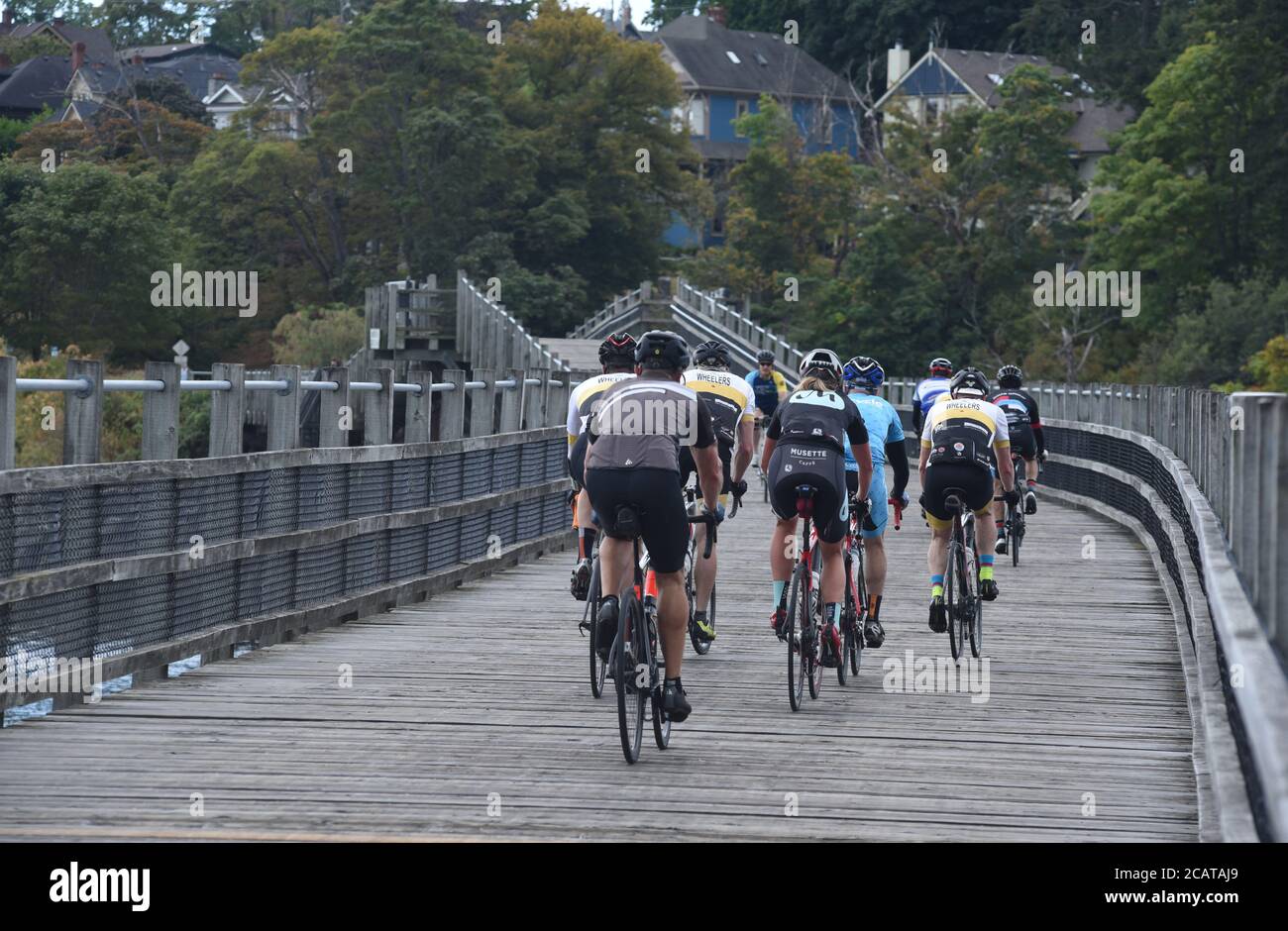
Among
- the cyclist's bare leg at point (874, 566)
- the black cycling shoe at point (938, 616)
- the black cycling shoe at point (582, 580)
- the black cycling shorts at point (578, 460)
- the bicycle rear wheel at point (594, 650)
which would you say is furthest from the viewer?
the cyclist's bare leg at point (874, 566)

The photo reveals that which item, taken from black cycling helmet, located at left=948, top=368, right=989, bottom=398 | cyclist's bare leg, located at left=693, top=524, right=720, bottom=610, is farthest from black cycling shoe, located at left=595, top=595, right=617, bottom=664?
black cycling helmet, located at left=948, top=368, right=989, bottom=398

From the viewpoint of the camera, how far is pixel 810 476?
1153 centimetres

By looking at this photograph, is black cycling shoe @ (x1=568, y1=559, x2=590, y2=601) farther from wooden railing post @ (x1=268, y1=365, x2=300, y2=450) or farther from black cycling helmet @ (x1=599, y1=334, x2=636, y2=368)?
wooden railing post @ (x1=268, y1=365, x2=300, y2=450)

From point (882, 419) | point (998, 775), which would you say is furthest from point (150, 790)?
point (882, 419)

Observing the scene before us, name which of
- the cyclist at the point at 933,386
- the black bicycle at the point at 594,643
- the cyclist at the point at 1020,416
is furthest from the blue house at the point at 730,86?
the black bicycle at the point at 594,643

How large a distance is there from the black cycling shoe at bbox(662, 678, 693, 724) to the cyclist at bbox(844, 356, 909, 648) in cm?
293

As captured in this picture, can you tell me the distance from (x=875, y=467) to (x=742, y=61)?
98576 mm

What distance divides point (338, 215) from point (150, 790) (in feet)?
230

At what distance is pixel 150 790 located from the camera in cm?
912

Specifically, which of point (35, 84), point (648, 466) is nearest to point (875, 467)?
point (648, 466)

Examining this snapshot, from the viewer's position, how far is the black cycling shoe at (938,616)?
44.6 ft

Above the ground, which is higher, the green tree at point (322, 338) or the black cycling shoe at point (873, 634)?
the green tree at point (322, 338)

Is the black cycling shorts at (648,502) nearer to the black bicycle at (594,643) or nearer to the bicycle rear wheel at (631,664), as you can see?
the bicycle rear wheel at (631,664)
